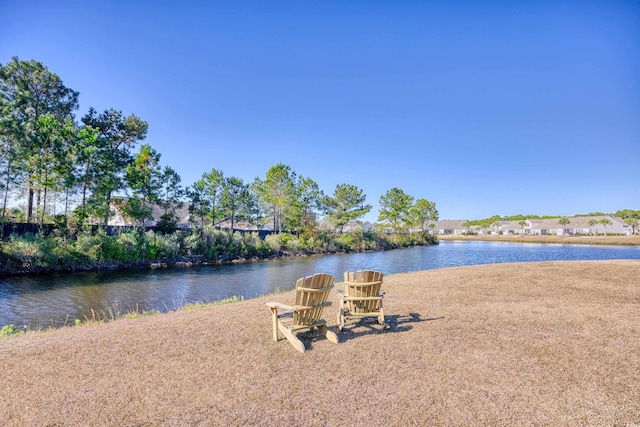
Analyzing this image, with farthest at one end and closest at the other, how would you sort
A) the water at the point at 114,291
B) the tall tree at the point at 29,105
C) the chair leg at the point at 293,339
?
1. the tall tree at the point at 29,105
2. the water at the point at 114,291
3. the chair leg at the point at 293,339

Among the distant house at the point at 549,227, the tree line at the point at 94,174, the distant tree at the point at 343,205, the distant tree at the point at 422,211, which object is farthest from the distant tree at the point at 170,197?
the distant house at the point at 549,227

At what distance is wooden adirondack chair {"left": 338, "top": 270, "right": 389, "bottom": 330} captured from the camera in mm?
5855

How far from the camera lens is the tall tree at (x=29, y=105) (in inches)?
842

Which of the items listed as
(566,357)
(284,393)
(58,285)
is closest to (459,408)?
(284,393)

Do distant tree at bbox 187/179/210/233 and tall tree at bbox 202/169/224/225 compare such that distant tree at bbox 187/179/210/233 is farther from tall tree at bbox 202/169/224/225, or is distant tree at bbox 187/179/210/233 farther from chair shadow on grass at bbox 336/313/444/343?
chair shadow on grass at bbox 336/313/444/343

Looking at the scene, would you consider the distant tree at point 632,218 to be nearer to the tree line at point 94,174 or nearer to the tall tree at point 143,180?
the tree line at point 94,174

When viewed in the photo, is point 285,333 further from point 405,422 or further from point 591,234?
point 591,234

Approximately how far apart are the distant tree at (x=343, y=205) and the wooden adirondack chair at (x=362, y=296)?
43.9 metres

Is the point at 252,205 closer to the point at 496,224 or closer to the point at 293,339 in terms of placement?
the point at 293,339

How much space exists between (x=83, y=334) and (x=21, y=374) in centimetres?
190

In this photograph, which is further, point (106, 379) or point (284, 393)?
point (106, 379)

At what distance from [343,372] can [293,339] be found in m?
1.12

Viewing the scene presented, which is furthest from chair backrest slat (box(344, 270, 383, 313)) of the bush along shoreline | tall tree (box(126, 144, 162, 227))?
tall tree (box(126, 144, 162, 227))

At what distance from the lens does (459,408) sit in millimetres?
3141
